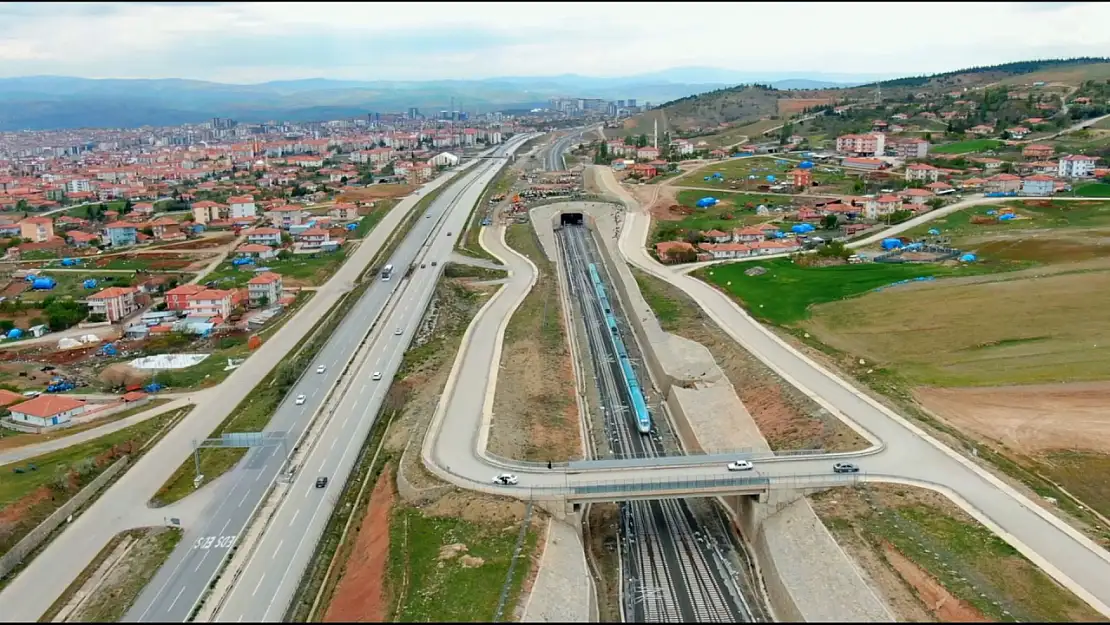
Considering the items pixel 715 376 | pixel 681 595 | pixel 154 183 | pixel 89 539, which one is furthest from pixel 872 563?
pixel 154 183

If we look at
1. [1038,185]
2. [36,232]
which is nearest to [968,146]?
[1038,185]

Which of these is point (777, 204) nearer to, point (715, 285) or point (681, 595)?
point (715, 285)

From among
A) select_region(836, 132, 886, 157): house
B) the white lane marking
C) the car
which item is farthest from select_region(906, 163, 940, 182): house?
the white lane marking

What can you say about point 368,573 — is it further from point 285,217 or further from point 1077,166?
point 1077,166

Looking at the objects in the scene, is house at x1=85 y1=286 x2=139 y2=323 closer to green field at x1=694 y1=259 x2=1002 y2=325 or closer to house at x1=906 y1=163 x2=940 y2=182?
green field at x1=694 y1=259 x2=1002 y2=325

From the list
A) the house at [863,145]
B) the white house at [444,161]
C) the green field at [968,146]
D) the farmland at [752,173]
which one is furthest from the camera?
the white house at [444,161]

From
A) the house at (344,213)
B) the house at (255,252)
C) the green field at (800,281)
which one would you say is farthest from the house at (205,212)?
the green field at (800,281)

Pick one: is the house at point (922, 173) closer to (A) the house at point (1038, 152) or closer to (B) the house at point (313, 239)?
(A) the house at point (1038, 152)
